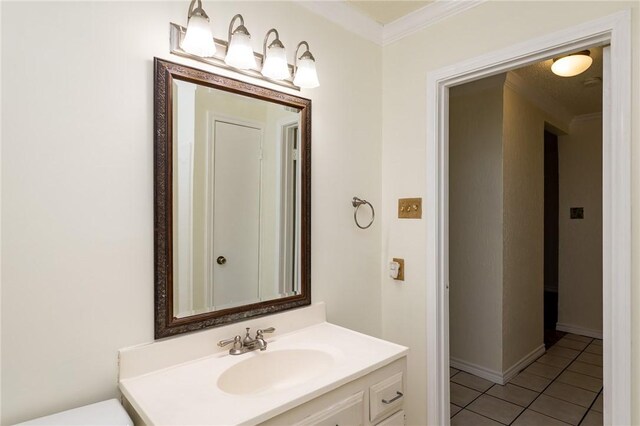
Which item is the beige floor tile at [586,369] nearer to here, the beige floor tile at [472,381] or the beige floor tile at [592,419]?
the beige floor tile at [592,419]

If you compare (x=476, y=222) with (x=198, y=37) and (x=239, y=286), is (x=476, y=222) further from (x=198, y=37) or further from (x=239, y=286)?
(x=198, y=37)

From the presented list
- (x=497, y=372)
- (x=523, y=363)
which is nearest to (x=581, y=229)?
(x=523, y=363)

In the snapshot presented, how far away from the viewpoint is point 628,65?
1.29 metres

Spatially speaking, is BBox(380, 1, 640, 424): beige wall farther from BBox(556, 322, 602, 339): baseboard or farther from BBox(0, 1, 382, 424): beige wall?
BBox(556, 322, 602, 339): baseboard

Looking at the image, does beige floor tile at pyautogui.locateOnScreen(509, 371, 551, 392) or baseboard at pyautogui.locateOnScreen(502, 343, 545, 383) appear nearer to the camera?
beige floor tile at pyautogui.locateOnScreen(509, 371, 551, 392)

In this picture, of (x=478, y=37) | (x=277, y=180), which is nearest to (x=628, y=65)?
(x=478, y=37)

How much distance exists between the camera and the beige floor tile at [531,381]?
270cm

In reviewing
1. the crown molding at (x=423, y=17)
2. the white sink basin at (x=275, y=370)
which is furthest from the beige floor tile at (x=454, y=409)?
Answer: the crown molding at (x=423, y=17)

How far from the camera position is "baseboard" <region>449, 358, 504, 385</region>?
2.79 meters

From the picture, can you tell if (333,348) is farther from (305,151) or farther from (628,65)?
(628,65)

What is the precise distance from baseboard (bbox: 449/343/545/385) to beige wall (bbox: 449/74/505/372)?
3 cm

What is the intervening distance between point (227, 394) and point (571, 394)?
8.87ft

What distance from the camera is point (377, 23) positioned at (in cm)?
201

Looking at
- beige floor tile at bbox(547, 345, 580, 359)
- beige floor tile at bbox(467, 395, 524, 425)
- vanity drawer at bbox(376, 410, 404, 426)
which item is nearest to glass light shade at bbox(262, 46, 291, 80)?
vanity drawer at bbox(376, 410, 404, 426)
